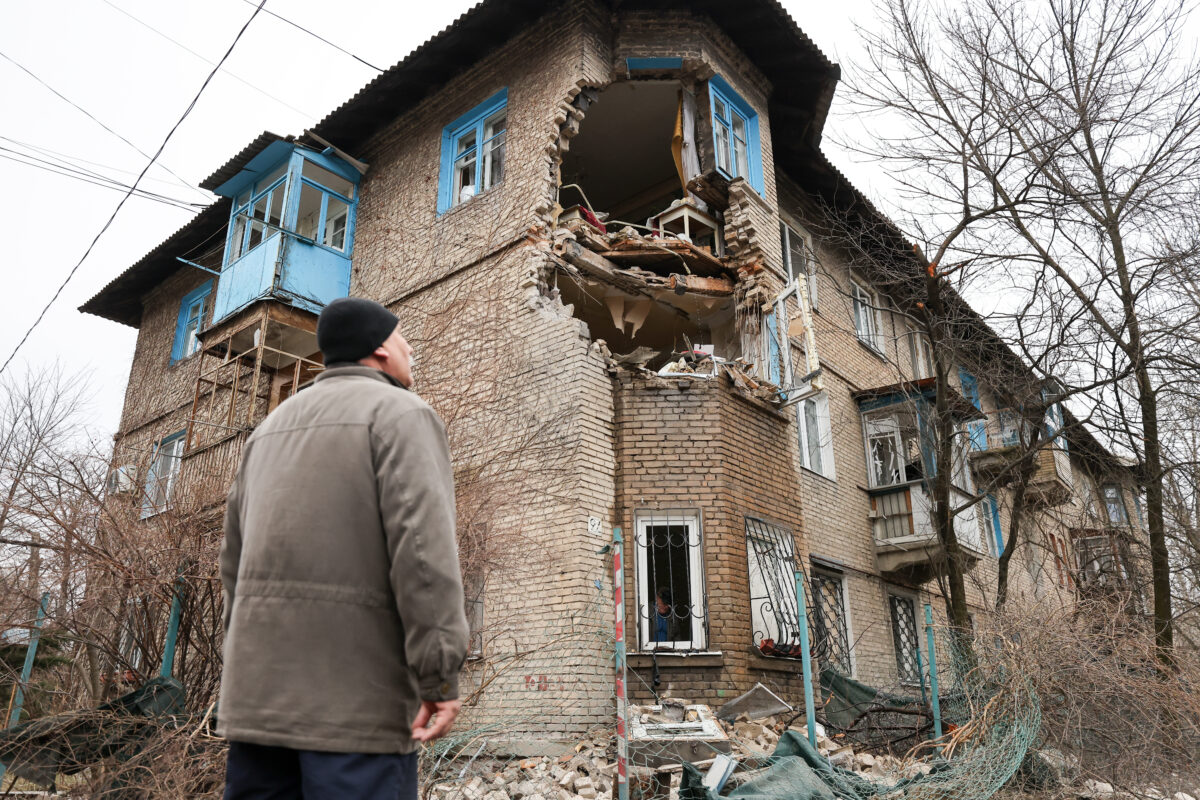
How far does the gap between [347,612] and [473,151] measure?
468 inches

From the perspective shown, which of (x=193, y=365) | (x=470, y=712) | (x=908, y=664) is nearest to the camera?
(x=470, y=712)

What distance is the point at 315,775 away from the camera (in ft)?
6.19

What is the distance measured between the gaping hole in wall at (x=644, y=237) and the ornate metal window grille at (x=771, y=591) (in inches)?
106

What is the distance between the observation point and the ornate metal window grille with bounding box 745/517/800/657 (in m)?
10.0

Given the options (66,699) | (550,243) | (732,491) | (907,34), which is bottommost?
(66,699)

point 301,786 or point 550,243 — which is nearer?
point 301,786

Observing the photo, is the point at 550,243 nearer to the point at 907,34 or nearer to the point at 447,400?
the point at 447,400

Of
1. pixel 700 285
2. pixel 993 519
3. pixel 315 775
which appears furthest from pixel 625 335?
pixel 315 775

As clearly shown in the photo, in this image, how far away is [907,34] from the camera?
11.1m

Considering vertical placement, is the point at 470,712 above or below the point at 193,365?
below

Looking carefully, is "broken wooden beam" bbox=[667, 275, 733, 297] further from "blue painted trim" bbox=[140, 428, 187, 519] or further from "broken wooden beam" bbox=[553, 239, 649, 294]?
"blue painted trim" bbox=[140, 428, 187, 519]

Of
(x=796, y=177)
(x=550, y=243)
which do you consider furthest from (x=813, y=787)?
(x=796, y=177)

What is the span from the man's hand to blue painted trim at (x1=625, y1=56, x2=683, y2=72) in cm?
1163

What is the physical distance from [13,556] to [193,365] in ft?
35.2
